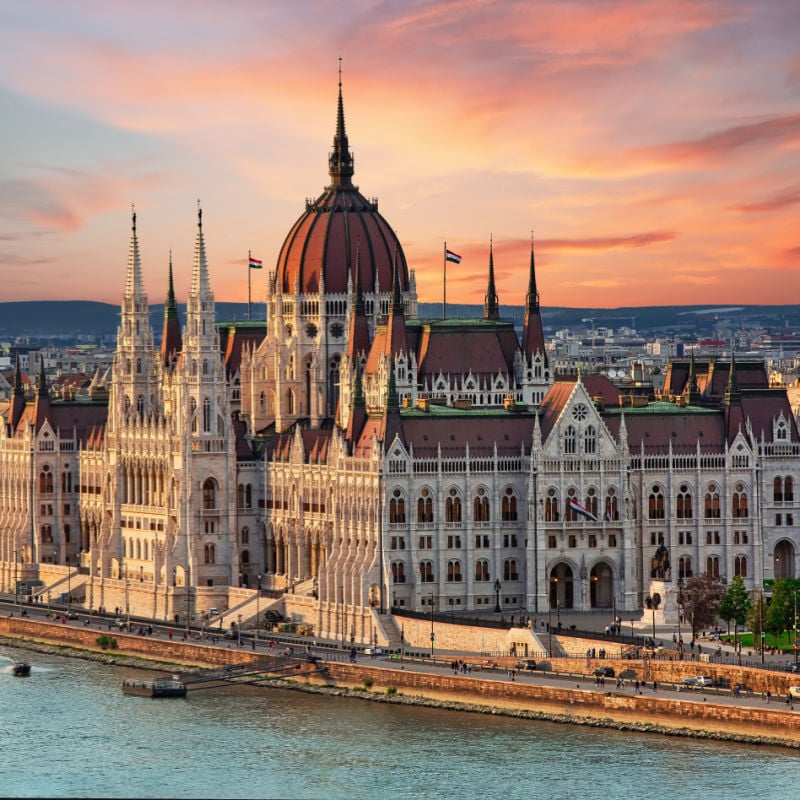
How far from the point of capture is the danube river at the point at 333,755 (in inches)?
5768

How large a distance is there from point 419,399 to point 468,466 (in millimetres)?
12694

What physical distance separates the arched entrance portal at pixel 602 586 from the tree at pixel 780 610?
1468 centimetres

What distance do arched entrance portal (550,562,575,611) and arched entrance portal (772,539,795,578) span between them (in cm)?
1576

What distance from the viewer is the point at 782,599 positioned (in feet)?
570

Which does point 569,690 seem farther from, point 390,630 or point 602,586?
point 602,586

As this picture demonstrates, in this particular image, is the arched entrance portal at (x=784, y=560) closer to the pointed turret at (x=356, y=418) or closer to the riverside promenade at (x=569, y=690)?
the pointed turret at (x=356, y=418)

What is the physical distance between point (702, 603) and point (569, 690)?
14.2 m

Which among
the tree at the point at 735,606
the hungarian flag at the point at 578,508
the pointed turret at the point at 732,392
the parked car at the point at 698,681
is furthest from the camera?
the pointed turret at the point at 732,392

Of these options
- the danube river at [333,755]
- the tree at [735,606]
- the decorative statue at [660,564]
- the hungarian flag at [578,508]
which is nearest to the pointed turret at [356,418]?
the hungarian flag at [578,508]

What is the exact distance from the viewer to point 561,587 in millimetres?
187500

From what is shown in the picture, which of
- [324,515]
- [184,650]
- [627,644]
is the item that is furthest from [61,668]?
[627,644]

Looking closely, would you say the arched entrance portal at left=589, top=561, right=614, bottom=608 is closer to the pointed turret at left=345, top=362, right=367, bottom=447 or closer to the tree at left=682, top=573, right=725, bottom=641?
the tree at left=682, top=573, right=725, bottom=641

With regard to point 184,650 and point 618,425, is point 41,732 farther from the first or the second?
point 618,425

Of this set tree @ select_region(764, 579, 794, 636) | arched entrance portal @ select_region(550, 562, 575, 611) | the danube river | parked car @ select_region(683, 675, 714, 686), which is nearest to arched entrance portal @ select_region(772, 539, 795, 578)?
arched entrance portal @ select_region(550, 562, 575, 611)
